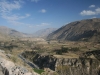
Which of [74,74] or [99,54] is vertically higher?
[99,54]

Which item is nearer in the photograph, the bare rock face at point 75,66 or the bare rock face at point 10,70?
the bare rock face at point 10,70

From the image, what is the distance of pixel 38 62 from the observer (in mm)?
123688

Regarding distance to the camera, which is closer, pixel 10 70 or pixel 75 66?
pixel 10 70

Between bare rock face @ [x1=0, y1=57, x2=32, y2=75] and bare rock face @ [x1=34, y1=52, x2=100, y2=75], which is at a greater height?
bare rock face @ [x1=0, y1=57, x2=32, y2=75]

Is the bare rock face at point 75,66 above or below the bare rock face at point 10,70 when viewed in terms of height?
below

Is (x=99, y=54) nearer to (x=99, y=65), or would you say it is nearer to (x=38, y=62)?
(x=99, y=65)

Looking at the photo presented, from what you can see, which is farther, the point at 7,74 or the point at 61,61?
the point at 61,61

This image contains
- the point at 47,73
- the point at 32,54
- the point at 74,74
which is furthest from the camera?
the point at 32,54

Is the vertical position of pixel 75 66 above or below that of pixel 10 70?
below

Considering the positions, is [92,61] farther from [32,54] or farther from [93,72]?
[32,54]

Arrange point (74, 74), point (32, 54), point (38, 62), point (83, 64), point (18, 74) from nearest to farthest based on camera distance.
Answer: point (18, 74) → point (74, 74) → point (83, 64) → point (38, 62) → point (32, 54)

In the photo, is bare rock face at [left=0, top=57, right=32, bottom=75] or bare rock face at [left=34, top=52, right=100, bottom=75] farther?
bare rock face at [left=34, top=52, right=100, bottom=75]

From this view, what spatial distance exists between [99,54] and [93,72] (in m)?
19.2

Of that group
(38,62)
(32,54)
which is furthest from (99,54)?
(32,54)
